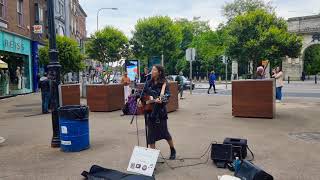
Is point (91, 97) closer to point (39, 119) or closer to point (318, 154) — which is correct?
point (39, 119)

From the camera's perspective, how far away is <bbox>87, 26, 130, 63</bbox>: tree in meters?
42.9

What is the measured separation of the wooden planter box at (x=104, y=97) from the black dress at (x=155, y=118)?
28.5ft

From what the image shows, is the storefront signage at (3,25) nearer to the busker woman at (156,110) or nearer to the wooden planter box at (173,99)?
the wooden planter box at (173,99)

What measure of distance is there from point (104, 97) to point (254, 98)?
588 cm

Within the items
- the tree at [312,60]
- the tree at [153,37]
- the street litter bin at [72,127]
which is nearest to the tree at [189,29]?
the tree at [153,37]

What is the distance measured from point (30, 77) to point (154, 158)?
2507cm

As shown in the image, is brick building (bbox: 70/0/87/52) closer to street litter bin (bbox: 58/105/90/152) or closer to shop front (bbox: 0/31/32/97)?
shop front (bbox: 0/31/32/97)

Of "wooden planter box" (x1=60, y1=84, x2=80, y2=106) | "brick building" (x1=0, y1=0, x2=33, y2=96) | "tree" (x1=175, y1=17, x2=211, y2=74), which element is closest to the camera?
"wooden planter box" (x1=60, y1=84, x2=80, y2=106)

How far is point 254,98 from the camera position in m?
12.9

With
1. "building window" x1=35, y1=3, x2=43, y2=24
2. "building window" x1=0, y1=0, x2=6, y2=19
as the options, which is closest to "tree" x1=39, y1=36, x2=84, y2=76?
"building window" x1=0, y1=0, x2=6, y2=19

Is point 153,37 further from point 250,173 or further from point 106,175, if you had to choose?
point 250,173

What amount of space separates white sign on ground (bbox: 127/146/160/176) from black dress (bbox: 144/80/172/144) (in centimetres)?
68

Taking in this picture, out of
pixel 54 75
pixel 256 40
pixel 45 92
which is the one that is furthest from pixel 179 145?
pixel 256 40

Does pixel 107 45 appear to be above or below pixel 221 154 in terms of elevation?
above
